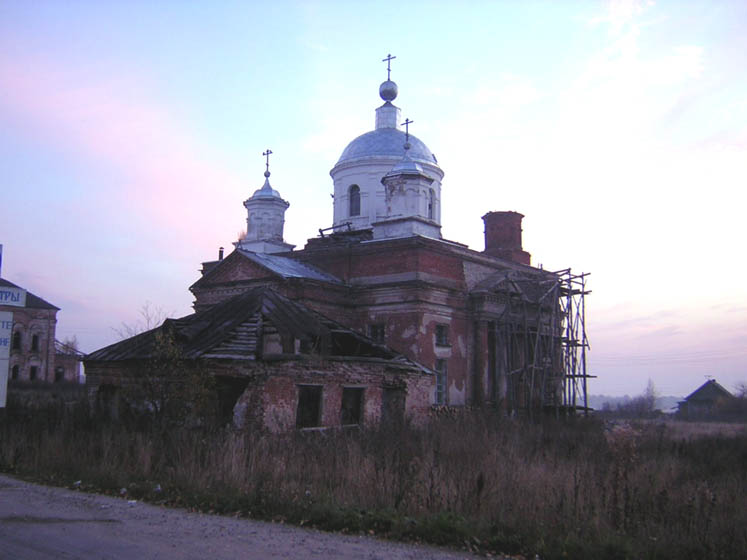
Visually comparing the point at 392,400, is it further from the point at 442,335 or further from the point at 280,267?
the point at 280,267

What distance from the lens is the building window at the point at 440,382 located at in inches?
920

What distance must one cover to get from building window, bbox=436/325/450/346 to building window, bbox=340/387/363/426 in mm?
5622

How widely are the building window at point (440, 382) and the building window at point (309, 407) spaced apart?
6.41m

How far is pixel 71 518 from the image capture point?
7637mm

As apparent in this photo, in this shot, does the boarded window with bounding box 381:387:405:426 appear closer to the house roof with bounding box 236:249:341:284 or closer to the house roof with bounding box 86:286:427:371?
the house roof with bounding box 86:286:427:371

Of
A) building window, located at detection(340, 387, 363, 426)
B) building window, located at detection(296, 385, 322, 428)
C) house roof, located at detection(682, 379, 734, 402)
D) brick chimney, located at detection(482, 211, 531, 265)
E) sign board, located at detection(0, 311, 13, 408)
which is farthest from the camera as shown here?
house roof, located at detection(682, 379, 734, 402)

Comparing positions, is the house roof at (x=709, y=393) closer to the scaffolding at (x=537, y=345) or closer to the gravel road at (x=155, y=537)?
the scaffolding at (x=537, y=345)

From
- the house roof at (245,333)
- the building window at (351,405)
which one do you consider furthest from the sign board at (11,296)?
the building window at (351,405)

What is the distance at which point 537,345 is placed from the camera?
24.4m

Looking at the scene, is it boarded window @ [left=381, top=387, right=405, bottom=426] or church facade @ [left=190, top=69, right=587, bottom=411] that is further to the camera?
church facade @ [left=190, top=69, right=587, bottom=411]

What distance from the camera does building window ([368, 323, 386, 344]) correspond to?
23556 millimetres

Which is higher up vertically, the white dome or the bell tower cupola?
the white dome

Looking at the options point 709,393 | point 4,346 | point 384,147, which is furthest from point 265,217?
point 709,393

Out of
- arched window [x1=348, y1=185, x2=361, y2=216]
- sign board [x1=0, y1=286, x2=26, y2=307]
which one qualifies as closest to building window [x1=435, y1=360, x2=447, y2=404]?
arched window [x1=348, y1=185, x2=361, y2=216]
